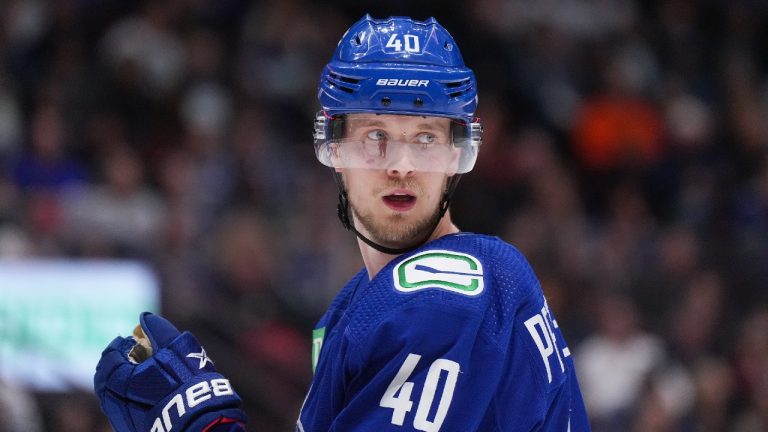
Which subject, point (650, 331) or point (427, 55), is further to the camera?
point (650, 331)

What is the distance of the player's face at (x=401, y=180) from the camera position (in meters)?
2.75

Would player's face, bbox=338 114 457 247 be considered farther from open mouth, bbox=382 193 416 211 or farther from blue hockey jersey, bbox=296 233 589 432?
blue hockey jersey, bbox=296 233 589 432

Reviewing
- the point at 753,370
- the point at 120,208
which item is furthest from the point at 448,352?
the point at 120,208

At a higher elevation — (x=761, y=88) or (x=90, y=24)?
(x=90, y=24)

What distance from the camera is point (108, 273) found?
281 inches

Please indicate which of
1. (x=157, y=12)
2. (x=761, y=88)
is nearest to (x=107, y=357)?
(x=157, y=12)

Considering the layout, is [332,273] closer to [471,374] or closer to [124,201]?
[124,201]

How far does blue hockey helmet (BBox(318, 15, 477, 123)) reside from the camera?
2.73m

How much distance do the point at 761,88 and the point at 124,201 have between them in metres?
5.63

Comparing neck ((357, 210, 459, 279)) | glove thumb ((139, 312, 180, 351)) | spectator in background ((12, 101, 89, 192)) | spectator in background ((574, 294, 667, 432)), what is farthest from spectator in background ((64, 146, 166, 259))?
neck ((357, 210, 459, 279))

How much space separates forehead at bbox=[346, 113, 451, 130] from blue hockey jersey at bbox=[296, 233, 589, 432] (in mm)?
273

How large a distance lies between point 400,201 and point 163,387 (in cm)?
68

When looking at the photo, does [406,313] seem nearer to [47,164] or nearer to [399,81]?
[399,81]

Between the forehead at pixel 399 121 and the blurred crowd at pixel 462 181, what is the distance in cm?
409
